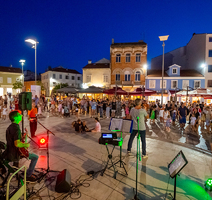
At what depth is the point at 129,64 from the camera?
28719mm

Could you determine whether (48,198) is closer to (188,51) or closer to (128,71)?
(128,71)

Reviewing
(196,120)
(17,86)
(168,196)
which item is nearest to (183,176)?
(168,196)

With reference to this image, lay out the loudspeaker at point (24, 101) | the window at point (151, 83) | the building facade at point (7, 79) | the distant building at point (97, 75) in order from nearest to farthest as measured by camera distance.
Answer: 1. the loudspeaker at point (24, 101)
2. the window at point (151, 83)
3. the distant building at point (97, 75)
4. the building facade at point (7, 79)

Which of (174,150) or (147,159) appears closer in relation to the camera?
(147,159)

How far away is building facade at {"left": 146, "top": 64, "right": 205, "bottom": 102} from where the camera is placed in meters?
26.1

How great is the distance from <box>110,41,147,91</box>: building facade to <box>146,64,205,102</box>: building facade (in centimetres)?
197

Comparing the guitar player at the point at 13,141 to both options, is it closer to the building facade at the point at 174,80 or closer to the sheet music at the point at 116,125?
the sheet music at the point at 116,125

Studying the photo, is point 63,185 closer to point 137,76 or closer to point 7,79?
point 137,76

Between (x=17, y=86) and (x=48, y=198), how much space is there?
39651 millimetres

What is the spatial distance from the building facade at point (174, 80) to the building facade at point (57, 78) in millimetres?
27326

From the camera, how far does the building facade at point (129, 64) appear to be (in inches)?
1104

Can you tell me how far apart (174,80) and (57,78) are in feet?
105

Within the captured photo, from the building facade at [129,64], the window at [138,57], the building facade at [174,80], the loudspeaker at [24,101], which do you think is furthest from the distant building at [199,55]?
the loudspeaker at [24,101]

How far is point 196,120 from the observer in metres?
9.13
